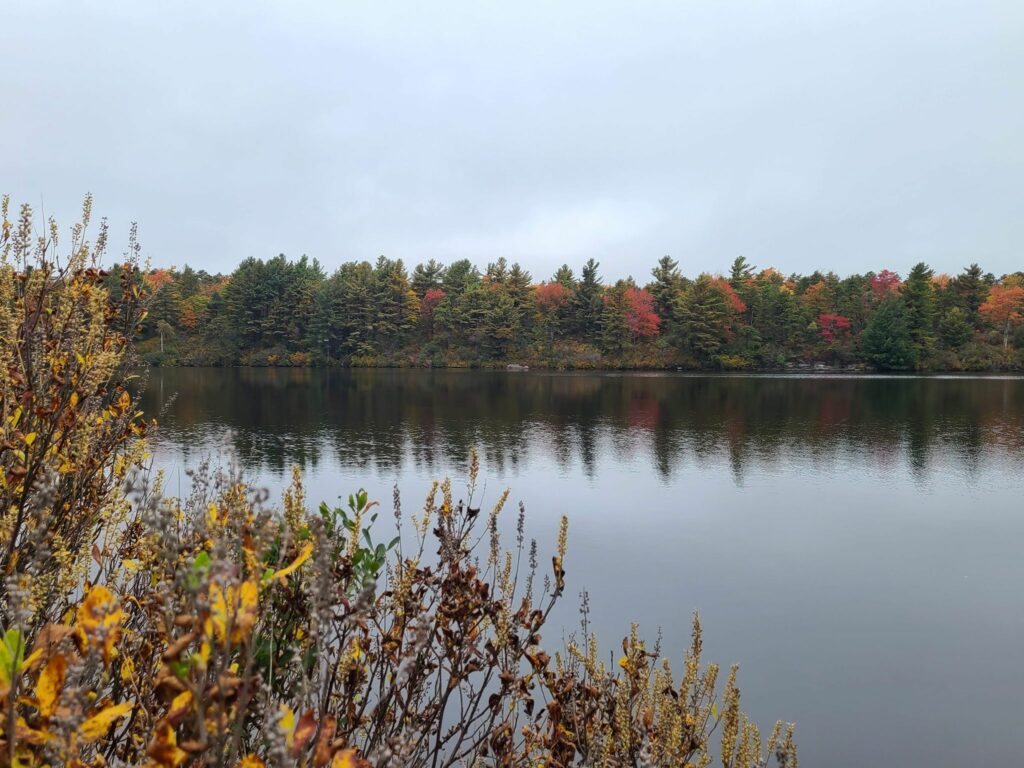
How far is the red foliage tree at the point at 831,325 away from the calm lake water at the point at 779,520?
27.6 meters

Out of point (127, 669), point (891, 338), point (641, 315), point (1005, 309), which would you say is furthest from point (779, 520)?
point (1005, 309)

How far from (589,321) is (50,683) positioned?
2271 inches

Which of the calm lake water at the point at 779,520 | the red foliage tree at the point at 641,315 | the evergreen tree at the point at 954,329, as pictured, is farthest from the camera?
the red foliage tree at the point at 641,315

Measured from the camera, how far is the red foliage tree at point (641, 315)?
55469 mm

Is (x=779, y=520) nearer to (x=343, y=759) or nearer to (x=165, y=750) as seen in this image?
(x=343, y=759)

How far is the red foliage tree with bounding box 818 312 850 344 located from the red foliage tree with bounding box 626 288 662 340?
1307 centimetres

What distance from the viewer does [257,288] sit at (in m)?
58.8

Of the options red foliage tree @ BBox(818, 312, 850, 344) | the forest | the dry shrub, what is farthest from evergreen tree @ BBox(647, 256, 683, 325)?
the dry shrub

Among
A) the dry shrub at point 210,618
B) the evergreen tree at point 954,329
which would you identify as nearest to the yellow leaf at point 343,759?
the dry shrub at point 210,618

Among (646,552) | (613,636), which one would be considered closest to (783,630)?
(613,636)

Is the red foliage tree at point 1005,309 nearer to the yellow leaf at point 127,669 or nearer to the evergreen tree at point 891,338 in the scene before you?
the evergreen tree at point 891,338

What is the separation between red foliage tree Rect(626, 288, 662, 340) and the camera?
55.5 meters

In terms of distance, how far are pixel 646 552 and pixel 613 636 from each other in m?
2.98

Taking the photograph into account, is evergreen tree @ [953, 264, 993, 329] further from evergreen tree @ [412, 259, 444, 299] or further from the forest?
evergreen tree @ [412, 259, 444, 299]
